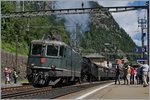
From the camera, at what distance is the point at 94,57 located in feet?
406

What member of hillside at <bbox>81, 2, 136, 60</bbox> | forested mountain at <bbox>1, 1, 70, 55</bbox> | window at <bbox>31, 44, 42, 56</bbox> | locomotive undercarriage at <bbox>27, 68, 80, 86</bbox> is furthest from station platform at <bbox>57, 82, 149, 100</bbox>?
hillside at <bbox>81, 2, 136, 60</bbox>

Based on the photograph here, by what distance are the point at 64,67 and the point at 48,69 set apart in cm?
118

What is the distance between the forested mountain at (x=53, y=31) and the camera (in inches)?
2260

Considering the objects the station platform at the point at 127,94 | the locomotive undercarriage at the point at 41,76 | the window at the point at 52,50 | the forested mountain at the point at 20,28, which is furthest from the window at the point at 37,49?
the forested mountain at the point at 20,28

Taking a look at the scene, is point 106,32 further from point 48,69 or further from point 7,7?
point 48,69

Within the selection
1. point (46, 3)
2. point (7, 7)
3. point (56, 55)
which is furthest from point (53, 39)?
point (46, 3)

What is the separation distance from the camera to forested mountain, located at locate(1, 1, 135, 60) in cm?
5741

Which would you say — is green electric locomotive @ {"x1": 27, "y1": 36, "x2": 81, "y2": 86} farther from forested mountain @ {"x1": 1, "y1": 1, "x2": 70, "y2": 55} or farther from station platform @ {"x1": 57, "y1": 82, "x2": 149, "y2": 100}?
forested mountain @ {"x1": 1, "y1": 1, "x2": 70, "y2": 55}

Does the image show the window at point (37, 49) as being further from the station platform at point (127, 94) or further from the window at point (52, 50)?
the station platform at point (127, 94)

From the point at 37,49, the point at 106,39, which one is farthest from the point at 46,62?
the point at 106,39

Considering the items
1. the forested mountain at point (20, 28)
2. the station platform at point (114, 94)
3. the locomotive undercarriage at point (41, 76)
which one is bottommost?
the station platform at point (114, 94)

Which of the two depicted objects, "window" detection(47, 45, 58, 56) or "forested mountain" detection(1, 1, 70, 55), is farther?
"forested mountain" detection(1, 1, 70, 55)

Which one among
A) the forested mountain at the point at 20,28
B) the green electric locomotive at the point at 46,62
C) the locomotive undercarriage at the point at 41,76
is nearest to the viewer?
the locomotive undercarriage at the point at 41,76

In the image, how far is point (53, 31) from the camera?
7831 cm
